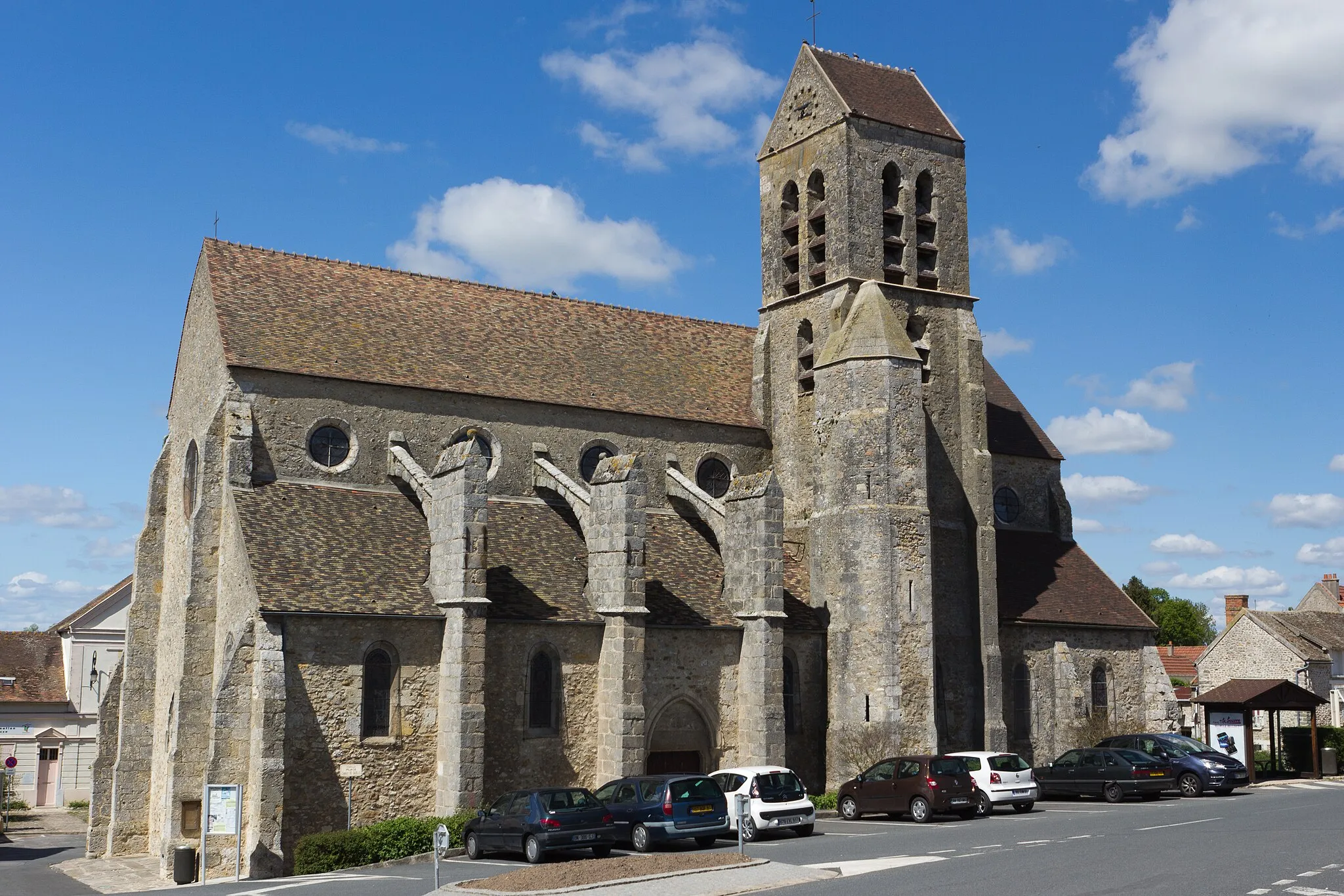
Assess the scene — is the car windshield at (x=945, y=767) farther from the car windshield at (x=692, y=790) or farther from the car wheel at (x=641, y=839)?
the car wheel at (x=641, y=839)

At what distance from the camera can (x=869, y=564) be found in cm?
3166

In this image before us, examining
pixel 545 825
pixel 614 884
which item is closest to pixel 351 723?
pixel 545 825

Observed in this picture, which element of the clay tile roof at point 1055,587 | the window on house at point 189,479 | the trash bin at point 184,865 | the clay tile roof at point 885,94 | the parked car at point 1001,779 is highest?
the clay tile roof at point 885,94

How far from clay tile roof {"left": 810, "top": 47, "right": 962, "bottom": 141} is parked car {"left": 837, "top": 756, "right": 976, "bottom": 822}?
17582mm

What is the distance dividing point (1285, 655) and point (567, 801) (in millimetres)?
A: 39892

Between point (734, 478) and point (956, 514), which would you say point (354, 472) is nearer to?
point (734, 478)

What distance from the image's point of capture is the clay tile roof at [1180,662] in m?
60.8

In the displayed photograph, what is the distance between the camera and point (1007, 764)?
27719 millimetres

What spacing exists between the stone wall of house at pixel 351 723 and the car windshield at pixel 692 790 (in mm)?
6268

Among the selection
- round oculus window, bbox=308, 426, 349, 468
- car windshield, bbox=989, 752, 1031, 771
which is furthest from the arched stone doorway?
round oculus window, bbox=308, 426, 349, 468

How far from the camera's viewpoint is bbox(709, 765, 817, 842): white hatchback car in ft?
78.1

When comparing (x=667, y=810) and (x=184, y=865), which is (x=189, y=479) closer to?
(x=184, y=865)

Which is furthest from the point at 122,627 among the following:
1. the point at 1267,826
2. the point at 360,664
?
the point at 1267,826

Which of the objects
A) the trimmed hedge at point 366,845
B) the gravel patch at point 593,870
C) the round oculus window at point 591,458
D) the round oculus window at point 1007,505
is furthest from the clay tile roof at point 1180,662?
the gravel patch at point 593,870
